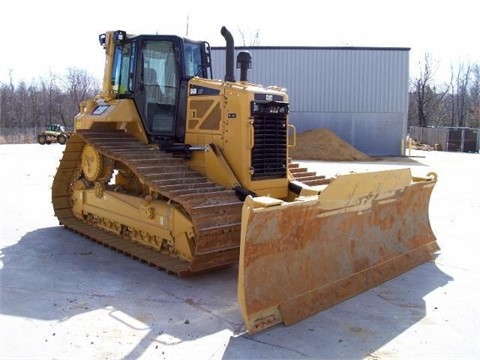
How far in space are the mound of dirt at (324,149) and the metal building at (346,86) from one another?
1775mm

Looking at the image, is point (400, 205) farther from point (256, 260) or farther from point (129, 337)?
point (129, 337)

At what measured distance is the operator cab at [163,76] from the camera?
729 cm

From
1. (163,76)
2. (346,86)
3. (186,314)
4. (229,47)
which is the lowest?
(186,314)

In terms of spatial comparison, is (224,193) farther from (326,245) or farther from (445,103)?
(445,103)

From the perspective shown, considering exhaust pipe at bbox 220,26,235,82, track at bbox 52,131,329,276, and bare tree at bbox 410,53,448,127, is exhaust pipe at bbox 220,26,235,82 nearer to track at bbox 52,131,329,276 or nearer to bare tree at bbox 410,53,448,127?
track at bbox 52,131,329,276

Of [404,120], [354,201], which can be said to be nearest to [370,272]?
[354,201]

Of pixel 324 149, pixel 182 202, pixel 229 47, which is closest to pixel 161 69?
pixel 229 47

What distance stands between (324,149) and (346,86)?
4.66 meters

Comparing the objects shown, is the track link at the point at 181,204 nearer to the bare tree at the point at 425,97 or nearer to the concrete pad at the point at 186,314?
the concrete pad at the point at 186,314

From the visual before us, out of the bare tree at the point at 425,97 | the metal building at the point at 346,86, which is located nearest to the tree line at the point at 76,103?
the bare tree at the point at 425,97

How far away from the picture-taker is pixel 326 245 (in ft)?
17.5

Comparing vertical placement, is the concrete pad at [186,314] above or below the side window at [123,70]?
below

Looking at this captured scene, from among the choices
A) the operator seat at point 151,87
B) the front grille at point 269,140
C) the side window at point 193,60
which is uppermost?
the side window at point 193,60

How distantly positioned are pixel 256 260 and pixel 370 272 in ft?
5.83
